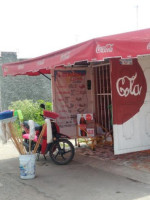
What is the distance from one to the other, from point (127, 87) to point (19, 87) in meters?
8.72

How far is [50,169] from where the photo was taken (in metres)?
7.07

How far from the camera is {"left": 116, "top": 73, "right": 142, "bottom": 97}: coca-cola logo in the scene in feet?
23.3

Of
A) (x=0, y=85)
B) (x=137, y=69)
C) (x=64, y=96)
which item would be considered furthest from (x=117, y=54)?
(x=0, y=85)

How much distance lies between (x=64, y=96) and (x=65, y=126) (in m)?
0.83

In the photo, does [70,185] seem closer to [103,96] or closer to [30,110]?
[103,96]

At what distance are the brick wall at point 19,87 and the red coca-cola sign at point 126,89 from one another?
8337 millimetres

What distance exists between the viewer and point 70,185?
584 cm

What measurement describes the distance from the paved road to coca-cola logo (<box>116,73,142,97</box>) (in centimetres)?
174

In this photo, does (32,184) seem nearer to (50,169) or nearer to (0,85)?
(50,169)

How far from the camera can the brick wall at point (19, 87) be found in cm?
1455

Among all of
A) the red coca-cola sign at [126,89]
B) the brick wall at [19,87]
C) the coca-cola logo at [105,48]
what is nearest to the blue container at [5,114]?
the coca-cola logo at [105,48]

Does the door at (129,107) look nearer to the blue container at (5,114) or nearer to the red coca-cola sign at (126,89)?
the red coca-cola sign at (126,89)

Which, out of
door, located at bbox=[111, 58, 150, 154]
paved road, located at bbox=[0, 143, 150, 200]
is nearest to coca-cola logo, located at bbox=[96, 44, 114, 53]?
door, located at bbox=[111, 58, 150, 154]

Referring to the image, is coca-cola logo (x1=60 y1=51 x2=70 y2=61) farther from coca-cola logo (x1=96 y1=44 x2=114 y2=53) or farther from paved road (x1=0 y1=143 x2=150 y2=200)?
paved road (x1=0 y1=143 x2=150 y2=200)
